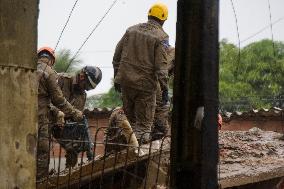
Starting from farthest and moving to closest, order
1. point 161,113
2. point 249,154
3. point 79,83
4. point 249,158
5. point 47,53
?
point 79,83
point 161,113
point 47,53
point 249,154
point 249,158

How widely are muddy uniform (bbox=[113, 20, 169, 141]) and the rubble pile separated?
1045mm

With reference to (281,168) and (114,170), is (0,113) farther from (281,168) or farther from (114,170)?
(281,168)

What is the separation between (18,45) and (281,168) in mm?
3703

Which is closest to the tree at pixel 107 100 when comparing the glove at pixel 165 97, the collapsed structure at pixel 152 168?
the glove at pixel 165 97

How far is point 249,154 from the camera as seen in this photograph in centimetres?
628

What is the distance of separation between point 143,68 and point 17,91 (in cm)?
366

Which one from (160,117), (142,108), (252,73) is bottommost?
(160,117)

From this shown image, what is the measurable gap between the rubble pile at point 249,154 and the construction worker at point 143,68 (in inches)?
41.3

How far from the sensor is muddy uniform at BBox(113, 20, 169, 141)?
21.2ft

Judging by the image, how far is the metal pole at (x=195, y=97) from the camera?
2.35 metres

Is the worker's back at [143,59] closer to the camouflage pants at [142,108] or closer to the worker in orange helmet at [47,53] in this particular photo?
the camouflage pants at [142,108]

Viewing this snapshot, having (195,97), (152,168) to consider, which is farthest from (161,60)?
(195,97)

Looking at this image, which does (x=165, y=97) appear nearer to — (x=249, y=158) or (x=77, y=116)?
(x=77, y=116)

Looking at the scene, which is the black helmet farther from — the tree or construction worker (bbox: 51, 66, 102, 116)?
the tree
